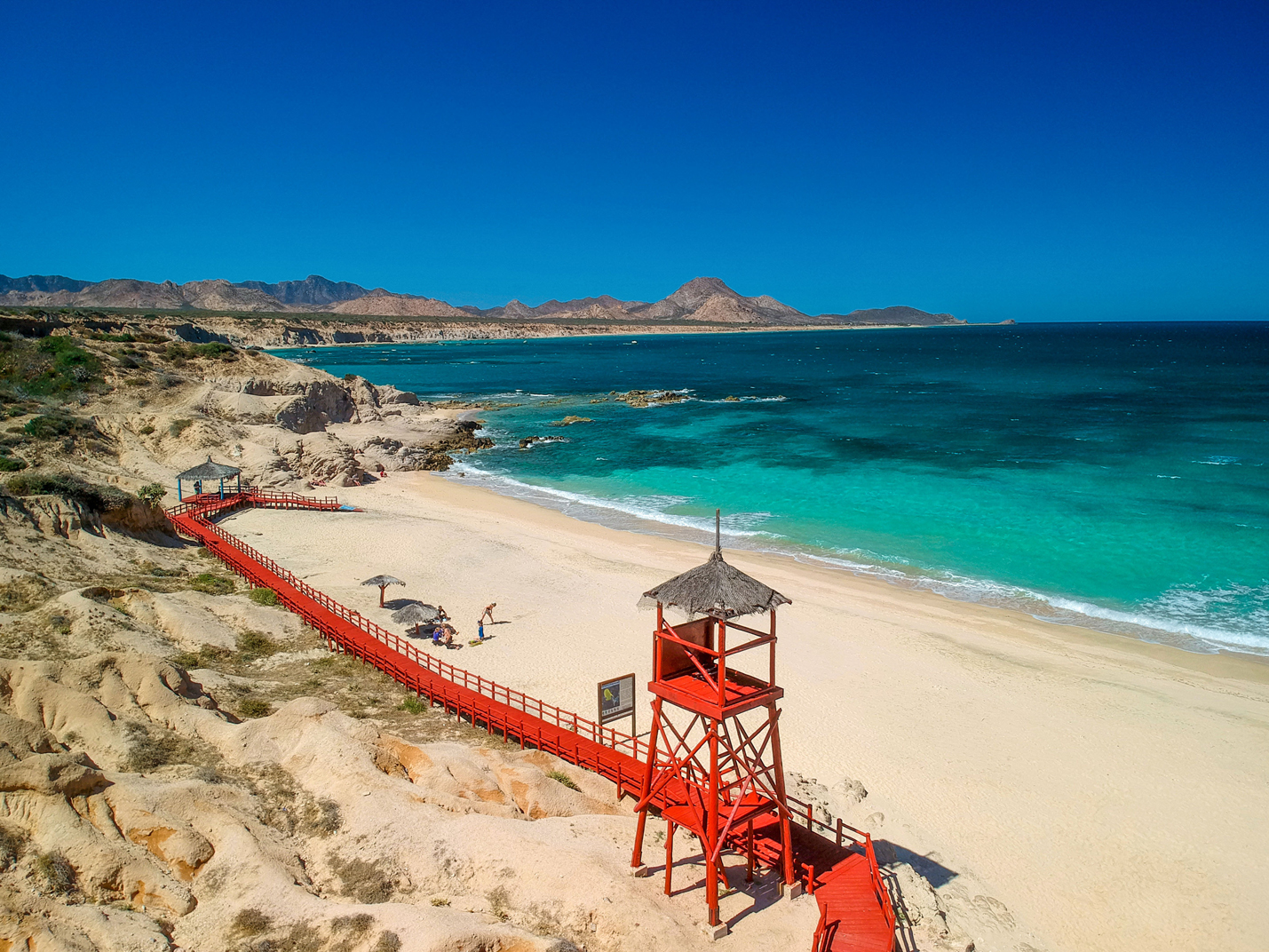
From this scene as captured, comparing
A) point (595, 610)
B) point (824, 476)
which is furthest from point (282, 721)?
point (824, 476)

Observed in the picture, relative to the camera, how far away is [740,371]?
129000 millimetres

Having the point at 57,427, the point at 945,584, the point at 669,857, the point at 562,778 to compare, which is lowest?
the point at 945,584

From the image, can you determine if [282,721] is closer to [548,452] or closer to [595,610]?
[595,610]

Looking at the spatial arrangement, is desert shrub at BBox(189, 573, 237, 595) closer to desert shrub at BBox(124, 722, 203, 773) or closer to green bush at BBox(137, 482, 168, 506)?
green bush at BBox(137, 482, 168, 506)

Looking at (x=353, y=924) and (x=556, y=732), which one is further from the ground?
(x=353, y=924)

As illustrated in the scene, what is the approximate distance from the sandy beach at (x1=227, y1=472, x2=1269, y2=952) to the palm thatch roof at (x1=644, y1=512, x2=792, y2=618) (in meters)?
6.04

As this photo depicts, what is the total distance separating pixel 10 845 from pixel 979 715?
18997 millimetres

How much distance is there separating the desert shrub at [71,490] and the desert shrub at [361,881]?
19802 millimetres

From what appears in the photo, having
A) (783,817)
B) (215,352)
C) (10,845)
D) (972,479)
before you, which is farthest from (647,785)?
(215,352)

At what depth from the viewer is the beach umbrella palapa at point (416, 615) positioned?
22.3m

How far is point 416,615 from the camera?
73.6 ft

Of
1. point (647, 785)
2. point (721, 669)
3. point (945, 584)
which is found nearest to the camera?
point (721, 669)

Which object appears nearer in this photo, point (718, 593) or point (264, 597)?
point (718, 593)

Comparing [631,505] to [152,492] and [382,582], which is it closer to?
[382,582]
